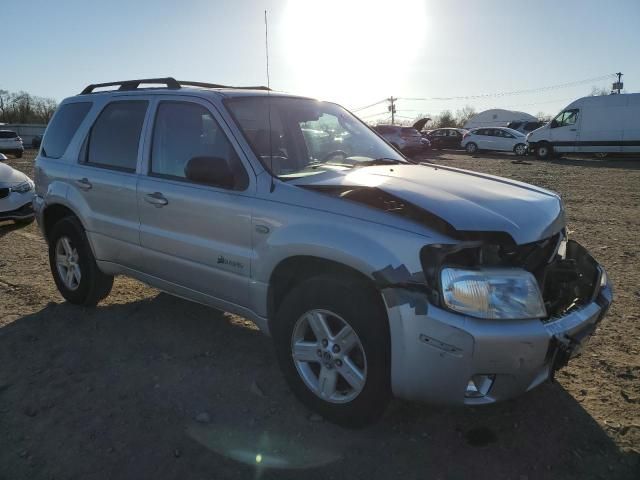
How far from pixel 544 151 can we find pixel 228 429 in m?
24.4

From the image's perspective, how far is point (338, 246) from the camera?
2.71 meters

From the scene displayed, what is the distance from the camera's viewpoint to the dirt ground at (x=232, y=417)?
8.63ft

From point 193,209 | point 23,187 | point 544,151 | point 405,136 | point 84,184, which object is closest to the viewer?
point 193,209

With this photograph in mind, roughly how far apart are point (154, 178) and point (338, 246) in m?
1.79

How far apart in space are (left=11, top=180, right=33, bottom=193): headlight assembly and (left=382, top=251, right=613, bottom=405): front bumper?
7.92 meters

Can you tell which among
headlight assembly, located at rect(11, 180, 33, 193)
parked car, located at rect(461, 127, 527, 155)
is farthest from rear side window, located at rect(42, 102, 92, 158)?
parked car, located at rect(461, 127, 527, 155)

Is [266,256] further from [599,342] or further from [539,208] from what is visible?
[599,342]

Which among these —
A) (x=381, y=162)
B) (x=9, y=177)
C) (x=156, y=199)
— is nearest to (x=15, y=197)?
(x=9, y=177)

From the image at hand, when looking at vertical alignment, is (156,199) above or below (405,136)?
above

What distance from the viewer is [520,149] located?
2688 centimetres

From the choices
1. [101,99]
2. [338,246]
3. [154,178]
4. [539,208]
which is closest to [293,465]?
[338,246]

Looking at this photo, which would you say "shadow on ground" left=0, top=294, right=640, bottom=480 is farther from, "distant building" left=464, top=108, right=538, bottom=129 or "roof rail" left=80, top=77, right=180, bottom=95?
"distant building" left=464, top=108, right=538, bottom=129

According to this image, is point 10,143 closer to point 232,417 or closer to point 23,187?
point 23,187

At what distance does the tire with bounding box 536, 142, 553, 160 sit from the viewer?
24.1 meters
